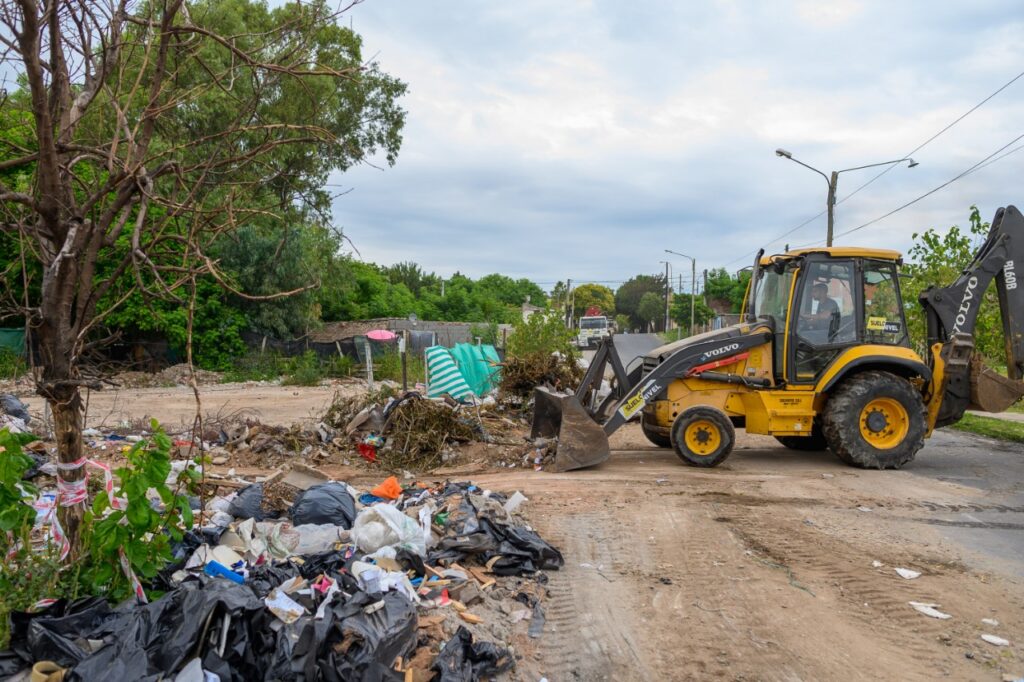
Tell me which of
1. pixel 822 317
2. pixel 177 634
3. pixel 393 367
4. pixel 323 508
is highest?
pixel 822 317

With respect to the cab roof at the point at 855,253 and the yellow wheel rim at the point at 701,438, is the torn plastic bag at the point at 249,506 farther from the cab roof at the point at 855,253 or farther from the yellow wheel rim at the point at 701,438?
the cab roof at the point at 855,253

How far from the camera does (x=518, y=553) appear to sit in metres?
5.57

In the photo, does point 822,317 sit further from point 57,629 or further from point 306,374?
point 306,374

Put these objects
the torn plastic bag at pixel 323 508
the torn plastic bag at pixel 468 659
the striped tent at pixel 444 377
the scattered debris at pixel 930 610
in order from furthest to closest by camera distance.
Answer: the striped tent at pixel 444 377 < the torn plastic bag at pixel 323 508 < the scattered debris at pixel 930 610 < the torn plastic bag at pixel 468 659

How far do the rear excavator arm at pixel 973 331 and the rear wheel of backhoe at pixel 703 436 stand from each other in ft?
9.66

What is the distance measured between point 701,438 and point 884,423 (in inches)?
90.8

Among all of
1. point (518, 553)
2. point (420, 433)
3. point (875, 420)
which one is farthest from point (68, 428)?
point (875, 420)

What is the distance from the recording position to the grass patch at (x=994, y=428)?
1314cm

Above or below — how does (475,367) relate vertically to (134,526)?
above

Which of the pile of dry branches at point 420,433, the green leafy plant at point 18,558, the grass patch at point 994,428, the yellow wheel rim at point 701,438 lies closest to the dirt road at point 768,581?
the yellow wheel rim at point 701,438

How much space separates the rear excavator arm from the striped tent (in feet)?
24.7

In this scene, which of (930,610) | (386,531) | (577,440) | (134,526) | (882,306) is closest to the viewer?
(134,526)

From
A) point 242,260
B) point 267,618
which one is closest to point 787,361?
point 267,618

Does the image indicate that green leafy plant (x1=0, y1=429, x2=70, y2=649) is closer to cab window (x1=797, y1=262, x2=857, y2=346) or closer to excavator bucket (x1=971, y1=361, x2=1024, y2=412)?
cab window (x1=797, y1=262, x2=857, y2=346)
